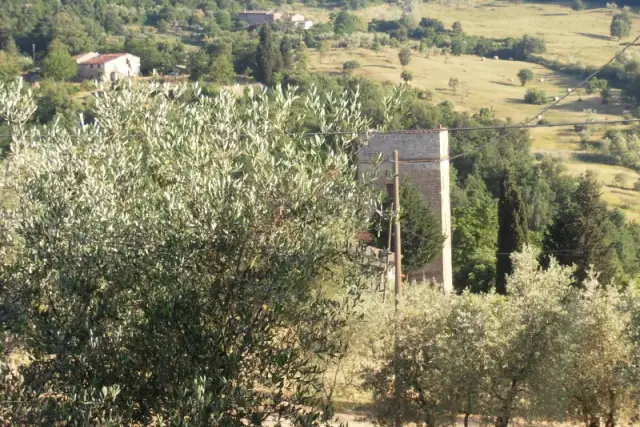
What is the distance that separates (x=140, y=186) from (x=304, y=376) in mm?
2109

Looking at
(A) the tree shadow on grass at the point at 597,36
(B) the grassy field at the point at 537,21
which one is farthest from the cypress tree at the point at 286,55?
(A) the tree shadow on grass at the point at 597,36

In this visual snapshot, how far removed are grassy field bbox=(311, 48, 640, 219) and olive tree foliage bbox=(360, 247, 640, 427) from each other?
5181cm

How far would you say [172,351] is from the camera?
6223mm

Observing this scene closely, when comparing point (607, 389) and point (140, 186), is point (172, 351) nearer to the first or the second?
point (140, 186)

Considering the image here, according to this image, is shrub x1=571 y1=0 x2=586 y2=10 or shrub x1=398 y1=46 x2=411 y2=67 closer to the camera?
shrub x1=398 y1=46 x2=411 y2=67

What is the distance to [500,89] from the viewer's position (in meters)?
99.2

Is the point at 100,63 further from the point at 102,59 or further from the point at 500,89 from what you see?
the point at 500,89

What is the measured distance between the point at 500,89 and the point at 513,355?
90.3m

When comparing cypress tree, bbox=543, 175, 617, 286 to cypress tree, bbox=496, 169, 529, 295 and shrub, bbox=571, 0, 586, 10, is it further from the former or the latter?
shrub, bbox=571, 0, 586, 10

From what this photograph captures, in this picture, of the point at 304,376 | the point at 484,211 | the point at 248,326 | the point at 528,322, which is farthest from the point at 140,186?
the point at 484,211

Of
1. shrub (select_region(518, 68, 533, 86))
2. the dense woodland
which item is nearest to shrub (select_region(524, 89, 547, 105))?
shrub (select_region(518, 68, 533, 86))

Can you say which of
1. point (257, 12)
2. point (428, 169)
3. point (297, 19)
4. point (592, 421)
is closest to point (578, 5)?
point (297, 19)

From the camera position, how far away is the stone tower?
1289 inches

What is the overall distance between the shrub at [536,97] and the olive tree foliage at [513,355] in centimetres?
7995
